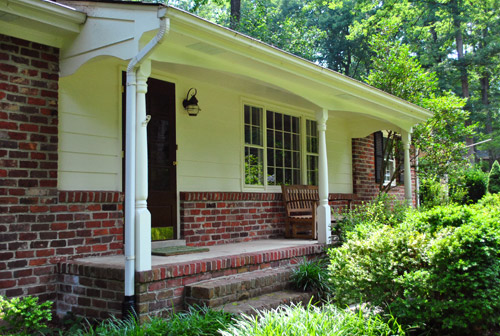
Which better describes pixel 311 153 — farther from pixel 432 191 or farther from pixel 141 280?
pixel 141 280

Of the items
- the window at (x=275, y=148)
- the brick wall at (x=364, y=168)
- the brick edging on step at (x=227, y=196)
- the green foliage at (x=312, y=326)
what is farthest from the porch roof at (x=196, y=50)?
the brick wall at (x=364, y=168)

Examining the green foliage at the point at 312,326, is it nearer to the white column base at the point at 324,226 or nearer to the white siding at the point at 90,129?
the white siding at the point at 90,129

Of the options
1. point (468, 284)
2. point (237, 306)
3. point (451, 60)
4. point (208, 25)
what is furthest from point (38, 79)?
point (451, 60)

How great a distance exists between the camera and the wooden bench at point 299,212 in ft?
25.1

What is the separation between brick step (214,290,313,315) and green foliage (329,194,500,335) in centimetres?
62

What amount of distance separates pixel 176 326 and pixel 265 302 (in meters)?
1.23

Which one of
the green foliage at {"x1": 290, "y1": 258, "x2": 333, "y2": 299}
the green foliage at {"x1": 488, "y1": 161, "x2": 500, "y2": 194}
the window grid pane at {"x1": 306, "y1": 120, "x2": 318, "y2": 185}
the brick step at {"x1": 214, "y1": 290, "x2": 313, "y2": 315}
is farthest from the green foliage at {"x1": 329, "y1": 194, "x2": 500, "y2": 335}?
the green foliage at {"x1": 488, "y1": 161, "x2": 500, "y2": 194}

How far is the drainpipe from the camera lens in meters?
Result: 4.10

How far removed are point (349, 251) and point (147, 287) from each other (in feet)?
6.78

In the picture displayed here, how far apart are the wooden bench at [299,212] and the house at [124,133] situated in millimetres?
440

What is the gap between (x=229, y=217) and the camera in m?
7.08

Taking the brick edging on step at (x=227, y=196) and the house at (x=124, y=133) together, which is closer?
the house at (x=124, y=133)

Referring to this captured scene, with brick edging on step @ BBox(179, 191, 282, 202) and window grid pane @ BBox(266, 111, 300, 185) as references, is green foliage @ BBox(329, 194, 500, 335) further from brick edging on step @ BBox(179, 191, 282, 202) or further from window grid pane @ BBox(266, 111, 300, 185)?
window grid pane @ BBox(266, 111, 300, 185)

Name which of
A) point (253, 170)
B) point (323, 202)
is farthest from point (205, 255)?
point (253, 170)
